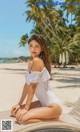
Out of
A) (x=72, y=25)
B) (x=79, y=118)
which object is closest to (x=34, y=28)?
(x=72, y=25)

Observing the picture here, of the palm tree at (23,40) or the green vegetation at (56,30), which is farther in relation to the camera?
the palm tree at (23,40)

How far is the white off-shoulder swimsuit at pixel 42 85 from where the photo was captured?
139 inches

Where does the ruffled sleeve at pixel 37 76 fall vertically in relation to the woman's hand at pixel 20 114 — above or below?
above

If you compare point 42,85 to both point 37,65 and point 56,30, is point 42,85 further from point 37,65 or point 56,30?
point 56,30

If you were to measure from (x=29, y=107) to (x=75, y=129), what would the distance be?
509 millimetres

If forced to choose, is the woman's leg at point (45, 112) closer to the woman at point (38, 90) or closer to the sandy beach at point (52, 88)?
the woman at point (38, 90)

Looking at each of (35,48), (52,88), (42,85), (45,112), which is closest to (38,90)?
(42,85)

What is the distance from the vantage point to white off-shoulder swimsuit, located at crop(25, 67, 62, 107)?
3.53 metres

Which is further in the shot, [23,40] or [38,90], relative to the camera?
[23,40]

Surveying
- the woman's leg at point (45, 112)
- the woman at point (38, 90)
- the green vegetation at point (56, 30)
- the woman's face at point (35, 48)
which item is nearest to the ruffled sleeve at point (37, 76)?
the woman at point (38, 90)

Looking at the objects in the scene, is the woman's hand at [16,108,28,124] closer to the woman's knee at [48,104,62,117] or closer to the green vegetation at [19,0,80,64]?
the woman's knee at [48,104,62,117]

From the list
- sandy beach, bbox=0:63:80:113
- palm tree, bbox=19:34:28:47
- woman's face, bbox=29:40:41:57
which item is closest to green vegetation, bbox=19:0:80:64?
palm tree, bbox=19:34:28:47

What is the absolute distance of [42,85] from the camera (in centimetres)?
359

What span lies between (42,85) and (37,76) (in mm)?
126
